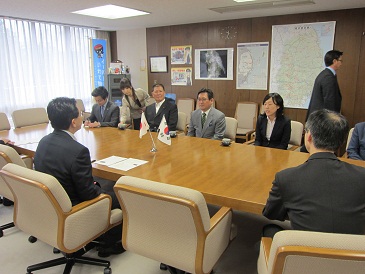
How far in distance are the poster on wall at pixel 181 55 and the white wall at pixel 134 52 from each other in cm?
78

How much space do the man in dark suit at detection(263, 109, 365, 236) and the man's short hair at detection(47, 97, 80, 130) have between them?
4.63ft

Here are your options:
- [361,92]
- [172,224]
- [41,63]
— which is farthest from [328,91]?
[41,63]

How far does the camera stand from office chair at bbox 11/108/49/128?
418 cm

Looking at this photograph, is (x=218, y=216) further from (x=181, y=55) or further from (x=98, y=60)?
(x=98, y=60)

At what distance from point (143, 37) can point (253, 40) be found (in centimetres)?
263

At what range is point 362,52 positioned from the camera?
15.4ft

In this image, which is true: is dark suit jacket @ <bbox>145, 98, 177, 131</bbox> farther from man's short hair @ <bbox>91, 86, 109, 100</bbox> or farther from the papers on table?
the papers on table

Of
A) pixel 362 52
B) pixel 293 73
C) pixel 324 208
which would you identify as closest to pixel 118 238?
pixel 324 208

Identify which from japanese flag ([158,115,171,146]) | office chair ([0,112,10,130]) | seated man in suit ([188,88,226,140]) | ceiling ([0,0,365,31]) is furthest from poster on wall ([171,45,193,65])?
japanese flag ([158,115,171,146])

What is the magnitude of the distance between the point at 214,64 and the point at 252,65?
0.80 m

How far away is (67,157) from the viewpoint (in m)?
1.90

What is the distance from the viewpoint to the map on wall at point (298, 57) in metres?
4.90

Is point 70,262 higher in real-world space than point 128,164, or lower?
lower

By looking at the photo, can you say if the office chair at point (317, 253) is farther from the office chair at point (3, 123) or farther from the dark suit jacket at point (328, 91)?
the office chair at point (3, 123)
